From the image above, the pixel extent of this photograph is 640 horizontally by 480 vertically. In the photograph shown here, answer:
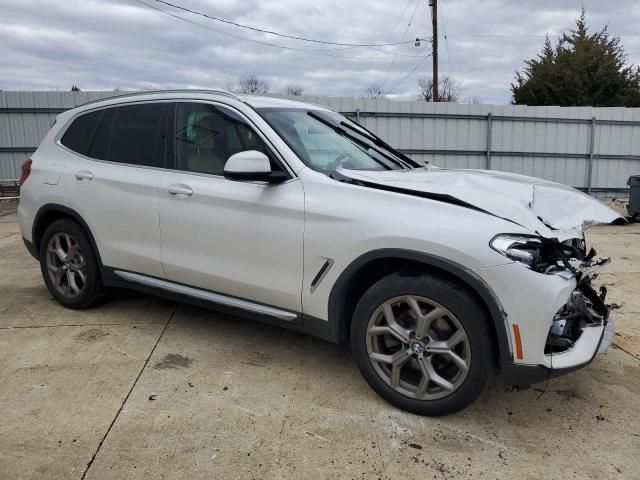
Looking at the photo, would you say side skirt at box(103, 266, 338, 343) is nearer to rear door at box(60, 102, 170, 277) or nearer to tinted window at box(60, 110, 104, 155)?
rear door at box(60, 102, 170, 277)

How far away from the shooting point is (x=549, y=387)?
335 centimetres

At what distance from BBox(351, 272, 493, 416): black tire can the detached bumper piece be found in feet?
0.52

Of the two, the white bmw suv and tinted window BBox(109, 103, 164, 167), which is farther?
tinted window BBox(109, 103, 164, 167)

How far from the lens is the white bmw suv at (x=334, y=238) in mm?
2637

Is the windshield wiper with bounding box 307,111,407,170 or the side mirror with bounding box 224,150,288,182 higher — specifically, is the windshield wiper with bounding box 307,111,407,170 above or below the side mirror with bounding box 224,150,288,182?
above

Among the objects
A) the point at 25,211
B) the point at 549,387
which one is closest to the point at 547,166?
the point at 549,387

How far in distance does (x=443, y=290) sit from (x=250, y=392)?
53.4 inches

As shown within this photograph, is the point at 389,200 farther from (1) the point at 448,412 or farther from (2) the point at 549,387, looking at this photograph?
(2) the point at 549,387

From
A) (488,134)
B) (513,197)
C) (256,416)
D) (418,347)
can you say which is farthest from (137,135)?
(488,134)

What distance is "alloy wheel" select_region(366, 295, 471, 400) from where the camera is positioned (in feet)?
9.04

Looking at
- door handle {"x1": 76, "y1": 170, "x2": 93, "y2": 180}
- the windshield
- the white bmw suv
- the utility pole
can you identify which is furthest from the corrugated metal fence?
the utility pole

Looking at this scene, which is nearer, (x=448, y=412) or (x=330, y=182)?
(x=448, y=412)

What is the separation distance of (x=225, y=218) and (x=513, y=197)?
5.82 feet

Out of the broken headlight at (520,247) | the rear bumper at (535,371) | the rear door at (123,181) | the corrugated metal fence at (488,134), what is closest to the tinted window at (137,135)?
the rear door at (123,181)
